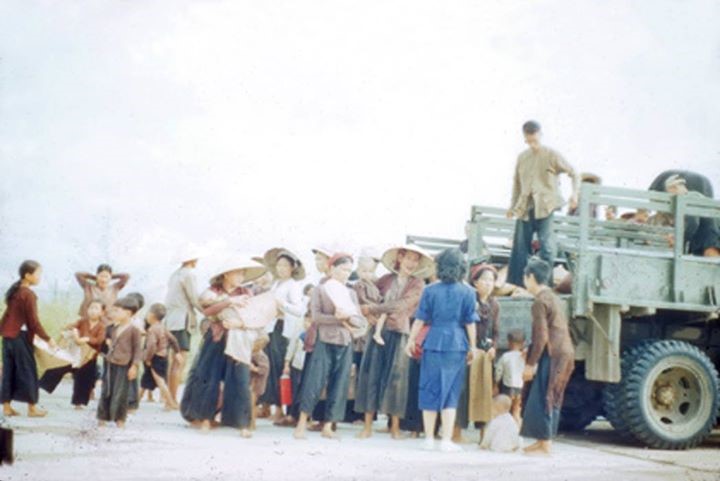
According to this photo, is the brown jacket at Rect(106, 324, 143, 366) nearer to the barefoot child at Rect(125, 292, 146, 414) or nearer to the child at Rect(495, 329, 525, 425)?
the barefoot child at Rect(125, 292, 146, 414)

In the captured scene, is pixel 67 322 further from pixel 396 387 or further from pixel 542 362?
pixel 542 362

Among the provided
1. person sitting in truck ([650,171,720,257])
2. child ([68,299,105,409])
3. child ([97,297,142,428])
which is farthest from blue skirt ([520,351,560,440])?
child ([68,299,105,409])

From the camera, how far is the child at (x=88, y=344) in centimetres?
1037

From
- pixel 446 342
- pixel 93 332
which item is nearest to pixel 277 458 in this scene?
pixel 446 342

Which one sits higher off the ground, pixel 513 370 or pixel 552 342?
pixel 552 342

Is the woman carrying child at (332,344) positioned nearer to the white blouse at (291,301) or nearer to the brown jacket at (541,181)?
the white blouse at (291,301)

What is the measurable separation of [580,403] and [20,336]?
5378 mm

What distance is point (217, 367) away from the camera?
889cm

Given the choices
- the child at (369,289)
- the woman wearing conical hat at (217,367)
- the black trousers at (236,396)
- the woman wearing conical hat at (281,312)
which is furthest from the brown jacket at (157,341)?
the child at (369,289)

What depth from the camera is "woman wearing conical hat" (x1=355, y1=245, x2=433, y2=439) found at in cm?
904

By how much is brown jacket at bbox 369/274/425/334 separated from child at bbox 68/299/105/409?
294 cm

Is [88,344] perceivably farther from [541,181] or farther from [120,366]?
Answer: [541,181]

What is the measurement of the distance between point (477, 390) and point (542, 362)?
891 millimetres

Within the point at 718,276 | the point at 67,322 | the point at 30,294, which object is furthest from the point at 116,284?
the point at 718,276
